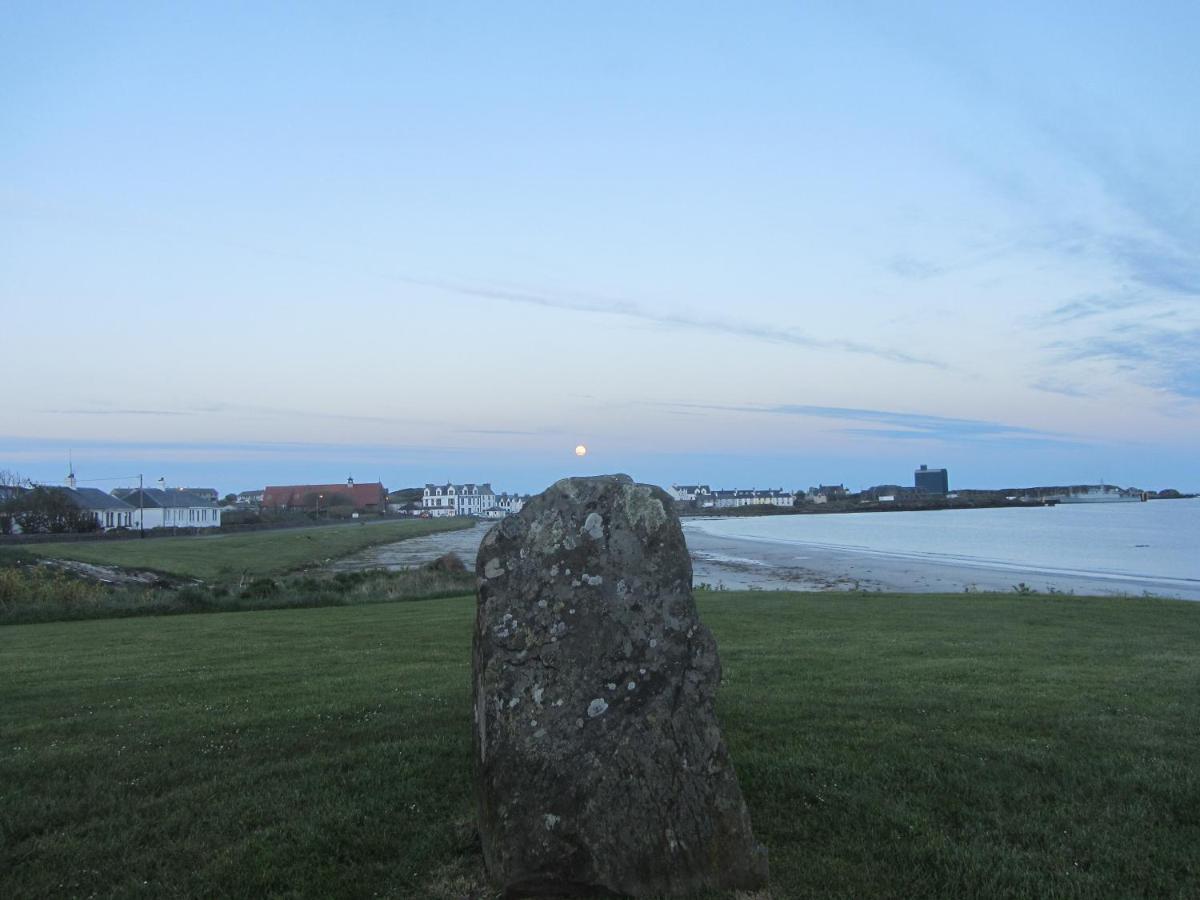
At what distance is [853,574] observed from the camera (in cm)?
4422

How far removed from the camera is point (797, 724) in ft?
28.2

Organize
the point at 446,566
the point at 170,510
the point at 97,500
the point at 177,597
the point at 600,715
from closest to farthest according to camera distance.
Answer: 1. the point at 600,715
2. the point at 177,597
3. the point at 446,566
4. the point at 97,500
5. the point at 170,510

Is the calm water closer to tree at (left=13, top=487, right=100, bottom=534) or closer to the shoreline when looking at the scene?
the shoreline

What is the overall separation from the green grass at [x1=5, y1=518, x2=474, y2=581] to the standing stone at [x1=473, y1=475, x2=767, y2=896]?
41076 millimetres

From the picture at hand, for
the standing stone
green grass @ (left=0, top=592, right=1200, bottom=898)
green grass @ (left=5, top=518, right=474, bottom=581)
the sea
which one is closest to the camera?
the standing stone

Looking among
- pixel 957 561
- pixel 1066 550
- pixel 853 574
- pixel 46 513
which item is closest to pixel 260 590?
pixel 853 574

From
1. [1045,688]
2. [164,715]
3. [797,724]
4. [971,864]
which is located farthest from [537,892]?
[1045,688]

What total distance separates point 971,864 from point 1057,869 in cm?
54

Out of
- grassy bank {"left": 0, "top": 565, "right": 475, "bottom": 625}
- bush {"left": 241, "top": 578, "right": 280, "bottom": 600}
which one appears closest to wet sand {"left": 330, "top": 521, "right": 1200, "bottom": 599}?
grassy bank {"left": 0, "top": 565, "right": 475, "bottom": 625}

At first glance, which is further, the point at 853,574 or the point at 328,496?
the point at 328,496

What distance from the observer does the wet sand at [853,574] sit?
35812 millimetres

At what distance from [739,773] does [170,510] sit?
116 metres

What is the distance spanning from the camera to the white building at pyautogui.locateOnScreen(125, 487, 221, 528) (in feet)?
336

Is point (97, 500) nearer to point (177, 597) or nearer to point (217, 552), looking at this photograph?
point (217, 552)
